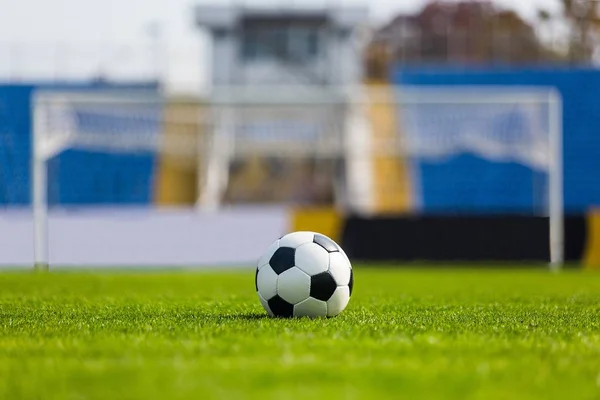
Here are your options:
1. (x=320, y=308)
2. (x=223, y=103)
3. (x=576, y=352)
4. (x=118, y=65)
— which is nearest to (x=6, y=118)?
(x=118, y=65)

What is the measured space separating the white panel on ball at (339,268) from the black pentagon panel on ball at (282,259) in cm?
31

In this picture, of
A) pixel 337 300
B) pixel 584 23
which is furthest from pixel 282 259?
pixel 584 23

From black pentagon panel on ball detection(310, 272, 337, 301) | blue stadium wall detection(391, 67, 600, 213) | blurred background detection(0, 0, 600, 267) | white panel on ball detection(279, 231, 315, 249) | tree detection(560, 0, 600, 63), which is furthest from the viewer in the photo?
tree detection(560, 0, 600, 63)

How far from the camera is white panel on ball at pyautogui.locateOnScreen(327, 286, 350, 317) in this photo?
305 inches

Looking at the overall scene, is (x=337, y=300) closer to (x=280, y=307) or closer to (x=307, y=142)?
(x=280, y=307)

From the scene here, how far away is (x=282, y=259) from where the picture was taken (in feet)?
25.6

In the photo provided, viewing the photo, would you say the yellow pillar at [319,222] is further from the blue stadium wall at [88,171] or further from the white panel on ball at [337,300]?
the white panel on ball at [337,300]

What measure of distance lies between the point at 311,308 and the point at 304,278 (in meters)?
0.33

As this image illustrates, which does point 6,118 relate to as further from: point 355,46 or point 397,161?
point 355,46

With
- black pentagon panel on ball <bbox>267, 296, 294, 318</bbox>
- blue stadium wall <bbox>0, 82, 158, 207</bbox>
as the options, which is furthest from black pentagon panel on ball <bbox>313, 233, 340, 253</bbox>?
blue stadium wall <bbox>0, 82, 158, 207</bbox>

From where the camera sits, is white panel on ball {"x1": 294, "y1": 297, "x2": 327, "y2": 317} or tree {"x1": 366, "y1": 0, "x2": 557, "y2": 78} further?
tree {"x1": 366, "y1": 0, "x2": 557, "y2": 78}

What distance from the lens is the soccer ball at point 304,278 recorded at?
761 centimetres

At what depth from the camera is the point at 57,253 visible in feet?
79.7

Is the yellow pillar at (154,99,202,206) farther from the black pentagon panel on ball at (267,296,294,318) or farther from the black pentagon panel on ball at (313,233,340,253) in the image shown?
the black pentagon panel on ball at (267,296,294,318)
